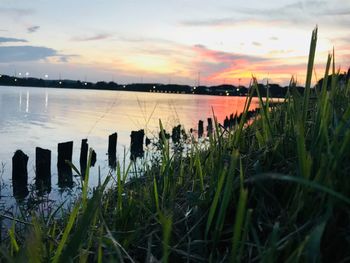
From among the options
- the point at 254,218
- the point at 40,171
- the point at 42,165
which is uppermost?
the point at 254,218

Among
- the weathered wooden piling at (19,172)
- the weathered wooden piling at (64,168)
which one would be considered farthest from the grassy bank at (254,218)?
the weathered wooden piling at (64,168)

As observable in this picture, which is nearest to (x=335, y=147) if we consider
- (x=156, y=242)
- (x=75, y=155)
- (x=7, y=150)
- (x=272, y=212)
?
(x=272, y=212)

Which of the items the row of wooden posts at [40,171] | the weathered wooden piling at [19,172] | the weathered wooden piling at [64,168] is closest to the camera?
the row of wooden posts at [40,171]

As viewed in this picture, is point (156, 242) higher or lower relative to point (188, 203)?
lower

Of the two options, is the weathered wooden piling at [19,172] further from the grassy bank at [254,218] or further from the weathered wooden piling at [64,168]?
the grassy bank at [254,218]

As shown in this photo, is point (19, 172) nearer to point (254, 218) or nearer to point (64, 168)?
point (64, 168)

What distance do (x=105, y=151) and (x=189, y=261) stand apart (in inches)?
870

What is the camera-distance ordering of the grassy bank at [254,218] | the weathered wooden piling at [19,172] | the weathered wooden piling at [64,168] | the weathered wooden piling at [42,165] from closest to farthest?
the grassy bank at [254,218]
the weathered wooden piling at [19,172]
the weathered wooden piling at [42,165]
the weathered wooden piling at [64,168]

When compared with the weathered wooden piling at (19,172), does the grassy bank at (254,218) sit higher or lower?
higher

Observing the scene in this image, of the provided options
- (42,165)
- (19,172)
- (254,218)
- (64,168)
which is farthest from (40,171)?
(254,218)

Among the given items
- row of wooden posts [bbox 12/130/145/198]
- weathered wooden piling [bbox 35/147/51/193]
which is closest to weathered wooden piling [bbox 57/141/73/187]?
row of wooden posts [bbox 12/130/145/198]

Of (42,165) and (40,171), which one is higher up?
(42,165)

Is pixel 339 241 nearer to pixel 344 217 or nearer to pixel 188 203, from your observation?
pixel 344 217

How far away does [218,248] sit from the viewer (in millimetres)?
1978
